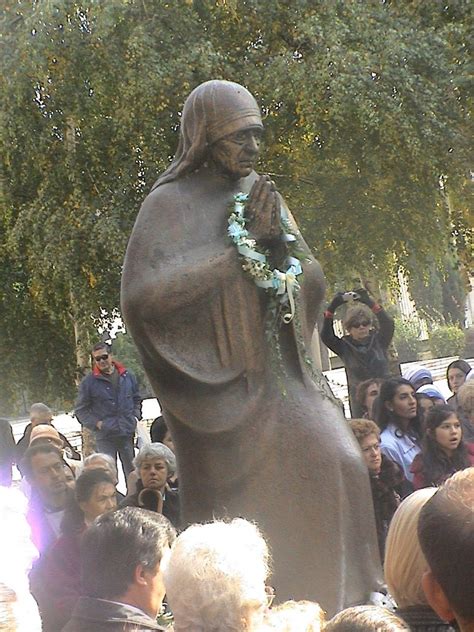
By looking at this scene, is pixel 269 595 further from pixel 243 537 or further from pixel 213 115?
pixel 213 115

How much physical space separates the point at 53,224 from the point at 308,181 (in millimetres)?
3517

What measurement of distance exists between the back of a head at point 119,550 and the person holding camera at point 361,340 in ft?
21.2

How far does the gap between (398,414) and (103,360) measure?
4.71 meters

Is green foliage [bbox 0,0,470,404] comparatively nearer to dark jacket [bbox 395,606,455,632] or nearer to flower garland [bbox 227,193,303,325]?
flower garland [bbox 227,193,303,325]

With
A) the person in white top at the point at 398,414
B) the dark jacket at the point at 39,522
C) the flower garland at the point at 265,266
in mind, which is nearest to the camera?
the flower garland at the point at 265,266

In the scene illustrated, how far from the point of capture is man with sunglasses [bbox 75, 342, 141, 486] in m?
13.0

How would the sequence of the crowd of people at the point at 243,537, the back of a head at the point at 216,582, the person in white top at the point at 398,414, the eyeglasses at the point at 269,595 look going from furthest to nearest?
the person in white top at the point at 398,414, the eyeglasses at the point at 269,595, the back of a head at the point at 216,582, the crowd of people at the point at 243,537

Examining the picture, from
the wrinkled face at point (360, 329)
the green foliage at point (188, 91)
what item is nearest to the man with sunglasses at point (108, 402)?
the green foliage at point (188, 91)

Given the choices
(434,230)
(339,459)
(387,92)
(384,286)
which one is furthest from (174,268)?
(384,286)

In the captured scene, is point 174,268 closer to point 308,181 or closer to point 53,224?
point 53,224

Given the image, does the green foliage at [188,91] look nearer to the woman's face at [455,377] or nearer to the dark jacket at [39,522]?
the woman's face at [455,377]

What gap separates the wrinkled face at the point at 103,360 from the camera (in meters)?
13.0

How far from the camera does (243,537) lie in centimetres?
348

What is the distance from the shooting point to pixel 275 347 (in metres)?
5.39
